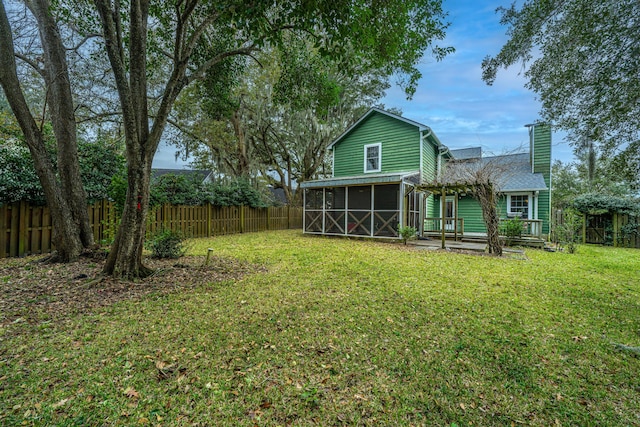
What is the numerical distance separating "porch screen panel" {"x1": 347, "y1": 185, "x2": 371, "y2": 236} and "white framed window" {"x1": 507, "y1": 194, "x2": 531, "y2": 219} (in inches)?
273

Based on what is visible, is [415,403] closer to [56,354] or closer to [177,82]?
[56,354]

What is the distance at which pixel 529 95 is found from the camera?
5215mm

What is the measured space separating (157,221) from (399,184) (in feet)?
33.0

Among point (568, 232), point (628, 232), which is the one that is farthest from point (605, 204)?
point (568, 232)

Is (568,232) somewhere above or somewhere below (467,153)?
below

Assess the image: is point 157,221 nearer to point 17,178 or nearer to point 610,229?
point 17,178

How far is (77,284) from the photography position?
4.52m

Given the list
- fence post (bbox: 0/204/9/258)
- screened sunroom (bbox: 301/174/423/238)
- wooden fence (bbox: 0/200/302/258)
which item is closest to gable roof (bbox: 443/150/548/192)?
screened sunroom (bbox: 301/174/423/238)

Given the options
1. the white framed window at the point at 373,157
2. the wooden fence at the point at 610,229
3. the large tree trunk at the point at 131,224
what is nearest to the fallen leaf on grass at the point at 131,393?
the large tree trunk at the point at 131,224

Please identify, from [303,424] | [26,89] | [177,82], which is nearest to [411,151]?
[177,82]

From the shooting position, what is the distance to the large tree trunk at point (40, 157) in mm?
5051

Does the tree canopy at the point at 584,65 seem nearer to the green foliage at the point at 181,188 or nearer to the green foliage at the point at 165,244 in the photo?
the green foliage at the point at 165,244

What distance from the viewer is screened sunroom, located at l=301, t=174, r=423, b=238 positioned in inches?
440

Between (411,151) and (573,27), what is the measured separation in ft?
28.3
